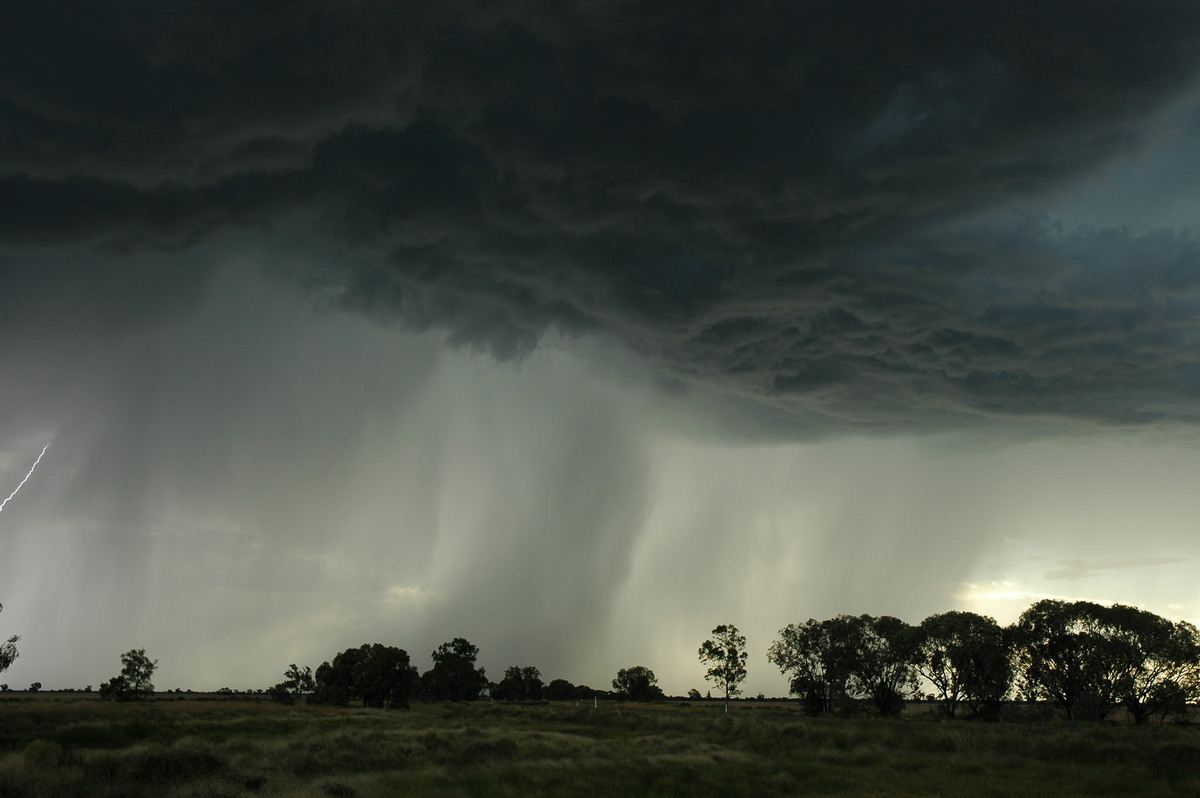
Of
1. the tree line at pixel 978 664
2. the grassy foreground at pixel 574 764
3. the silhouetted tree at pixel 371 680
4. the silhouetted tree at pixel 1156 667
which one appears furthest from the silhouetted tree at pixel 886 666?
the silhouetted tree at pixel 371 680

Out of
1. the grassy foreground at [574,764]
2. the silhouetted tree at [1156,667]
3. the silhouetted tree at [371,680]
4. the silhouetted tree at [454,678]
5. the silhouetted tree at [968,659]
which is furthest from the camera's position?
the silhouetted tree at [454,678]

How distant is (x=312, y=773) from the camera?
102ft

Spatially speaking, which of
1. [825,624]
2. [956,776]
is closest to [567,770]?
[956,776]

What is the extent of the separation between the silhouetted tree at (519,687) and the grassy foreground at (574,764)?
438ft

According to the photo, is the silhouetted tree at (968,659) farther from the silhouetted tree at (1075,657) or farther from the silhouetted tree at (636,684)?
the silhouetted tree at (636,684)

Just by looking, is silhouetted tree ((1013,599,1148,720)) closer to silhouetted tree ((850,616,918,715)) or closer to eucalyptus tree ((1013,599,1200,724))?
eucalyptus tree ((1013,599,1200,724))

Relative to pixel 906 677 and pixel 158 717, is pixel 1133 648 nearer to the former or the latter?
pixel 906 677

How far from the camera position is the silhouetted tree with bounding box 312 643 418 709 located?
122000 millimetres

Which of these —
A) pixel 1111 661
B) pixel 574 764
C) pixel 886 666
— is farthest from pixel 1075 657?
pixel 574 764

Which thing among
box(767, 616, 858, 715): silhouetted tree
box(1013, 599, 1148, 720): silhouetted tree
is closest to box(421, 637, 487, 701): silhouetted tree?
box(767, 616, 858, 715): silhouetted tree

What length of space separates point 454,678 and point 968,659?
112 meters

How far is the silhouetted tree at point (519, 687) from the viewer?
17388 cm

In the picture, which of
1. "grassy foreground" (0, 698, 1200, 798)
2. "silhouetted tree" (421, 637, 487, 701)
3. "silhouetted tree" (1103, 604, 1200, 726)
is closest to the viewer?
"grassy foreground" (0, 698, 1200, 798)

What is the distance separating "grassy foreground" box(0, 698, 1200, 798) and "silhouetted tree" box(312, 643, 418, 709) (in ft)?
253
